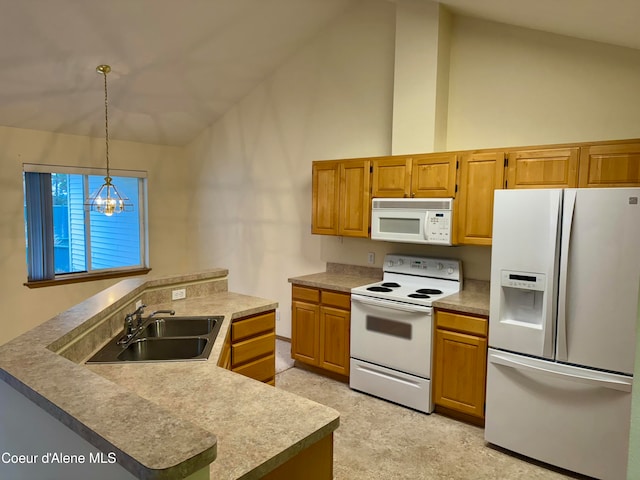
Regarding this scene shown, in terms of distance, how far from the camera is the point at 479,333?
119 inches

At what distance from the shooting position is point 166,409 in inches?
48.3

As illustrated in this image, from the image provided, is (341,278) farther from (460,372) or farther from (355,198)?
(460,372)

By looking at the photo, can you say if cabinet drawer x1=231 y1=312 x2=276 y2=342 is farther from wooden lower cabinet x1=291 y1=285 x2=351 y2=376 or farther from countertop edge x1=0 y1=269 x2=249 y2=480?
wooden lower cabinet x1=291 y1=285 x2=351 y2=376

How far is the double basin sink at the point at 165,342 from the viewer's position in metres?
2.10

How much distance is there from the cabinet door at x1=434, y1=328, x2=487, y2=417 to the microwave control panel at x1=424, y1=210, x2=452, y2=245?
0.70 meters

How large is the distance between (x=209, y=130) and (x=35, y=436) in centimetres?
497

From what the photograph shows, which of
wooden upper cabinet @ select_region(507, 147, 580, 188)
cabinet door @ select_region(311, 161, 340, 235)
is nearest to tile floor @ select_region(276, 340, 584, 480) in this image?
cabinet door @ select_region(311, 161, 340, 235)

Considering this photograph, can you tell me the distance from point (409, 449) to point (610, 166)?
2225 mm

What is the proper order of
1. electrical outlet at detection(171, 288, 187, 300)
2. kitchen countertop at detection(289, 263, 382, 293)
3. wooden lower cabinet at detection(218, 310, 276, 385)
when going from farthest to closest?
kitchen countertop at detection(289, 263, 382, 293)
electrical outlet at detection(171, 288, 187, 300)
wooden lower cabinet at detection(218, 310, 276, 385)

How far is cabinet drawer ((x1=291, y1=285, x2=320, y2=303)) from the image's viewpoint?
13.1 feet

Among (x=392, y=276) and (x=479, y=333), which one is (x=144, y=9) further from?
(x=479, y=333)

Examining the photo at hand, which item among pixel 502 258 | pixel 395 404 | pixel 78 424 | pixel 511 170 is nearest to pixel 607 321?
pixel 502 258

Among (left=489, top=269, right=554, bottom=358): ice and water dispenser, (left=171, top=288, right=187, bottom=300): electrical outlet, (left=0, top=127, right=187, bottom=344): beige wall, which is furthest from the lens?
(left=0, top=127, right=187, bottom=344): beige wall

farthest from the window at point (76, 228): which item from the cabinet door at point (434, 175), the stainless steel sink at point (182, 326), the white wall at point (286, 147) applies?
the cabinet door at point (434, 175)
